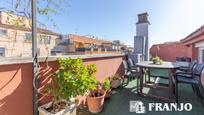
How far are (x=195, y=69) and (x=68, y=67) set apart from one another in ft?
11.9

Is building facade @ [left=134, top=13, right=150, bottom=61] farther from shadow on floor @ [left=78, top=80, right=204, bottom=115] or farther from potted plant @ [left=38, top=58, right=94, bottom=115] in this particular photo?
potted plant @ [left=38, top=58, right=94, bottom=115]

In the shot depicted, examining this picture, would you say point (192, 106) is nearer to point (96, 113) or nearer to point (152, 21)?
point (96, 113)

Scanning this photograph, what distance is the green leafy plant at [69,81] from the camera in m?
1.98

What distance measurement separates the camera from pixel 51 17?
8.07 ft

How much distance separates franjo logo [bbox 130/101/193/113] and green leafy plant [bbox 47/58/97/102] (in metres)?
1.52

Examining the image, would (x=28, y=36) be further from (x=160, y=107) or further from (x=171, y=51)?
(x=171, y=51)

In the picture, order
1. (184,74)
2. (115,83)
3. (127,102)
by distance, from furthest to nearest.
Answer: (115,83) → (184,74) → (127,102)

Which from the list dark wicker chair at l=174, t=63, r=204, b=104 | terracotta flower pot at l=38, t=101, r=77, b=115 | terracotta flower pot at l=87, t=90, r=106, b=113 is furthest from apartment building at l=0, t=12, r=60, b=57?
dark wicker chair at l=174, t=63, r=204, b=104

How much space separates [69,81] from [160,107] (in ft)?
7.69

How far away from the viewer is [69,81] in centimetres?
196

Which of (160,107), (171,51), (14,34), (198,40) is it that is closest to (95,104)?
(160,107)

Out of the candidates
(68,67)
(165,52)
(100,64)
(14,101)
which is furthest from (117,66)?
(165,52)

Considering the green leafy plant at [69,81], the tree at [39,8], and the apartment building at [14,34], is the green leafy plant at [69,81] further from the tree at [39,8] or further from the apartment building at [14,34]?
the tree at [39,8]

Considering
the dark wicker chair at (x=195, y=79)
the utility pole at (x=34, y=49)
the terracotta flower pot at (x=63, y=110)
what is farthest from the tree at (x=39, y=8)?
the dark wicker chair at (x=195, y=79)
